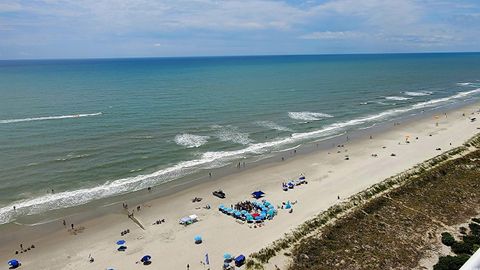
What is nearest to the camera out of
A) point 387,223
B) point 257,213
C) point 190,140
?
point 387,223

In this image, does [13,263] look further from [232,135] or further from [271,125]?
[271,125]

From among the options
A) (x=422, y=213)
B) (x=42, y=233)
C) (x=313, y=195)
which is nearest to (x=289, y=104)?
(x=313, y=195)

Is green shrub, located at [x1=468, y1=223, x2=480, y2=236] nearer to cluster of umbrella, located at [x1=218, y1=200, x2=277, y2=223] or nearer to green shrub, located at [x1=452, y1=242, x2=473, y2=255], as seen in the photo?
green shrub, located at [x1=452, y1=242, x2=473, y2=255]

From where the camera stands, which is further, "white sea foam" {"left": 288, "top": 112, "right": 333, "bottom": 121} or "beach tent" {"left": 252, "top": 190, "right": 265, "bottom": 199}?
"white sea foam" {"left": 288, "top": 112, "right": 333, "bottom": 121}

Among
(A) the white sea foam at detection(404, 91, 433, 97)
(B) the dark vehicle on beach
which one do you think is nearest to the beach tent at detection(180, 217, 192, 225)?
(B) the dark vehicle on beach

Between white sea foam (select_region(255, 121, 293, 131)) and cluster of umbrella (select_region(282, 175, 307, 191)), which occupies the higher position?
white sea foam (select_region(255, 121, 293, 131))

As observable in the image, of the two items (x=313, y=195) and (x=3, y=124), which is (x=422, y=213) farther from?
(x=3, y=124)

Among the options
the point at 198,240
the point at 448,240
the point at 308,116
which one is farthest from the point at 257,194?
the point at 308,116
